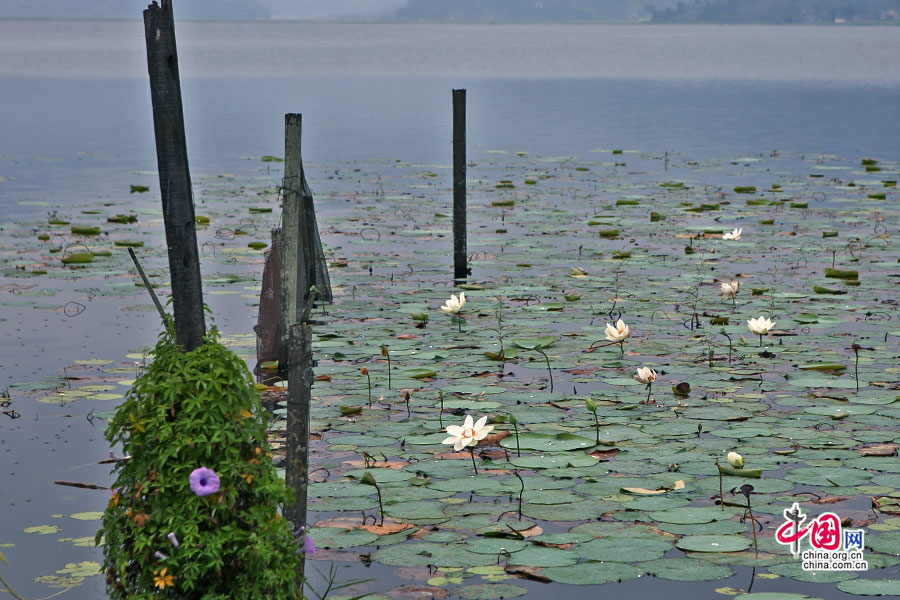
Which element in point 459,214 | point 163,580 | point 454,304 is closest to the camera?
point 163,580

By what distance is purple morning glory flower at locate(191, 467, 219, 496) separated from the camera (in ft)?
11.8

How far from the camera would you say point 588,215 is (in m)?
16.8

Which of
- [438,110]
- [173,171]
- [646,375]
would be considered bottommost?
[646,375]

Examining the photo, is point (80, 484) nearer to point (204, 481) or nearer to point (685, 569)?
point (204, 481)

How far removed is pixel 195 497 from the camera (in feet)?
11.9

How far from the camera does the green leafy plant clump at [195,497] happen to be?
3.62 metres

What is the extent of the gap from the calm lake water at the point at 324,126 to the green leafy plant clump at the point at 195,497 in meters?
1.57

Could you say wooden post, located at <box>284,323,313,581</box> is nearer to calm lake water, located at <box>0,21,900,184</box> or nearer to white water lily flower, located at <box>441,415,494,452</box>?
white water lily flower, located at <box>441,415,494,452</box>

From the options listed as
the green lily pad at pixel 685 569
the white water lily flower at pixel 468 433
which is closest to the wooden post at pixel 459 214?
the white water lily flower at pixel 468 433

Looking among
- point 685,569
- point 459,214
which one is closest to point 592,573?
point 685,569

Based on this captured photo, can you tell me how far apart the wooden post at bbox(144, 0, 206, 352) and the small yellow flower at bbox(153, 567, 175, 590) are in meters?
0.89

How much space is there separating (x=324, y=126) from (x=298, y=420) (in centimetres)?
3470

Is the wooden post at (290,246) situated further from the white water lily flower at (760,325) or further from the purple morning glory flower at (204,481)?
the white water lily flower at (760,325)

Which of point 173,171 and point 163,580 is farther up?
point 173,171
